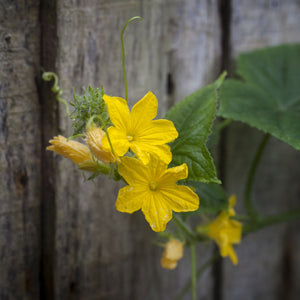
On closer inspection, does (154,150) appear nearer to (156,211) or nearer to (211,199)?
(156,211)

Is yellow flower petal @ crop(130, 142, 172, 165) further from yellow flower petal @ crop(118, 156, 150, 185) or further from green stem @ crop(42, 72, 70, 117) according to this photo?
green stem @ crop(42, 72, 70, 117)

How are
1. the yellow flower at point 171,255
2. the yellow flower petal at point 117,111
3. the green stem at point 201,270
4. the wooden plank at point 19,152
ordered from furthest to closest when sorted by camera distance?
the green stem at point 201,270
the yellow flower at point 171,255
the wooden plank at point 19,152
the yellow flower petal at point 117,111

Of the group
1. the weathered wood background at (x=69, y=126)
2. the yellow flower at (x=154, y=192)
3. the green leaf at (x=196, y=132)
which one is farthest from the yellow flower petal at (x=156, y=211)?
the weathered wood background at (x=69, y=126)

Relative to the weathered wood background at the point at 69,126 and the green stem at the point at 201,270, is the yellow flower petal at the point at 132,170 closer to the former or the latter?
the weathered wood background at the point at 69,126

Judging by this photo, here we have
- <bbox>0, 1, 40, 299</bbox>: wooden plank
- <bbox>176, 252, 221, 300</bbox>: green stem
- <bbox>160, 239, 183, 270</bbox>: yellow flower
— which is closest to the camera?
<bbox>0, 1, 40, 299</bbox>: wooden plank

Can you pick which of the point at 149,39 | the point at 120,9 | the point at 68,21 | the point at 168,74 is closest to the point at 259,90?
the point at 168,74

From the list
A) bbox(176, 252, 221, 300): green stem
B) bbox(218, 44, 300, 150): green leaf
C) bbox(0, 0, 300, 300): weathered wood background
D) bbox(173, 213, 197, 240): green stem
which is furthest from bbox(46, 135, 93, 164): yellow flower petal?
bbox(176, 252, 221, 300): green stem

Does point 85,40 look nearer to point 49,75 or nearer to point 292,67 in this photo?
point 49,75
